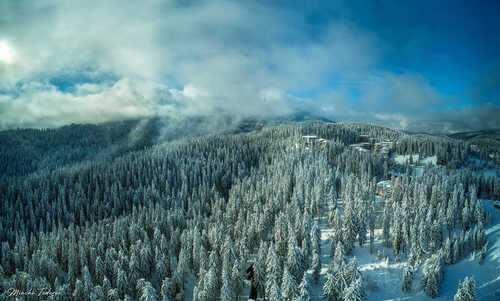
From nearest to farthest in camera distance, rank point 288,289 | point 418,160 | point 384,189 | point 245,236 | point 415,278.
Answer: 1. point 288,289
2. point 415,278
3. point 245,236
4. point 384,189
5. point 418,160

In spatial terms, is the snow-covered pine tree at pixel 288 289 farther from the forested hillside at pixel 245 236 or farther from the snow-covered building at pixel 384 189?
the snow-covered building at pixel 384 189

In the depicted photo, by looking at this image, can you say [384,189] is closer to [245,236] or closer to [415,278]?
[415,278]

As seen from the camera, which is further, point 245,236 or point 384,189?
point 384,189

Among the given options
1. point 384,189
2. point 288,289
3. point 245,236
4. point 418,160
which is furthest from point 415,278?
point 418,160

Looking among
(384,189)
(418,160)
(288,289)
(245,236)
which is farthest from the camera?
(418,160)

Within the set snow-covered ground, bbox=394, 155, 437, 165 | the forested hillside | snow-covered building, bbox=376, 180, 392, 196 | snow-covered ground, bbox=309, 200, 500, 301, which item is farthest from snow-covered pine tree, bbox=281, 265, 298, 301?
snow-covered ground, bbox=394, 155, 437, 165

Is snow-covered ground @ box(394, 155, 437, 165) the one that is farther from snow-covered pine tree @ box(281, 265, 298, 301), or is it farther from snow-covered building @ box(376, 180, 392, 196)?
snow-covered pine tree @ box(281, 265, 298, 301)

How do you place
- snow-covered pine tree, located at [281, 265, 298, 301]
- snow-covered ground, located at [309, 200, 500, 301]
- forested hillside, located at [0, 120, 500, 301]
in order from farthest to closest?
snow-covered ground, located at [309, 200, 500, 301]
forested hillside, located at [0, 120, 500, 301]
snow-covered pine tree, located at [281, 265, 298, 301]

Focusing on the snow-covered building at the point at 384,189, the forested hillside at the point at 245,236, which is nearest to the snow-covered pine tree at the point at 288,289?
the forested hillside at the point at 245,236
